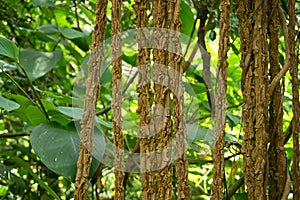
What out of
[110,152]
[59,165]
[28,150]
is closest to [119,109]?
[59,165]

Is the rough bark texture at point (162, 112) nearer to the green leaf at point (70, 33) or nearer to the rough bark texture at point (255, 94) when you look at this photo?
the rough bark texture at point (255, 94)

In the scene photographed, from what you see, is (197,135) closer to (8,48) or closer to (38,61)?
(8,48)

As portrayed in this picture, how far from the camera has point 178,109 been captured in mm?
597

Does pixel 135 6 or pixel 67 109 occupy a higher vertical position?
pixel 135 6

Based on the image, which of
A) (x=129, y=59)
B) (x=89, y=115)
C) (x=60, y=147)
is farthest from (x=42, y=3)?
(x=89, y=115)

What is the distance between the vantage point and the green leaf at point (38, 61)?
4.14ft

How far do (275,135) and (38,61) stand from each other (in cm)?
75

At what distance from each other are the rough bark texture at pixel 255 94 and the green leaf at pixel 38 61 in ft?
2.23

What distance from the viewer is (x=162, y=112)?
1.95 ft

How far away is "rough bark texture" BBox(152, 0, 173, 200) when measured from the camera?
586 millimetres

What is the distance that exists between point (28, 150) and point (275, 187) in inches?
29.7

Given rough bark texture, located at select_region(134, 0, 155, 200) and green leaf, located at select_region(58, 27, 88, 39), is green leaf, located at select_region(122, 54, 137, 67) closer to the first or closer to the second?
green leaf, located at select_region(58, 27, 88, 39)

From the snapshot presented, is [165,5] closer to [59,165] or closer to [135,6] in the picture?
[135,6]

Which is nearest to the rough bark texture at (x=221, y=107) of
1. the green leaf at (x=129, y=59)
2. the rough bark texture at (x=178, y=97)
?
the rough bark texture at (x=178, y=97)
